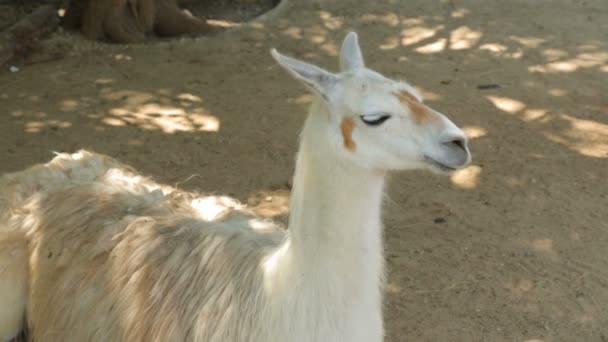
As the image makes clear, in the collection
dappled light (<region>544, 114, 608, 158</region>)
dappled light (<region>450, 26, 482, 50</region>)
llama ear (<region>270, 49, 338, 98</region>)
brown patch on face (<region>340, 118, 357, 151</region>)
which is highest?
llama ear (<region>270, 49, 338, 98</region>)

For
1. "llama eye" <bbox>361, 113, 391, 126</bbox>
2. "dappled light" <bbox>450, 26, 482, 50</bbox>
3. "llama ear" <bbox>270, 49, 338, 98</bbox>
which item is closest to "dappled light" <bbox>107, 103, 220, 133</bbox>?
"dappled light" <bbox>450, 26, 482, 50</bbox>

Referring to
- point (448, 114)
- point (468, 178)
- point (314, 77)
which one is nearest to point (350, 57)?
point (314, 77)

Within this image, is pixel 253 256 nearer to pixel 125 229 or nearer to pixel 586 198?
pixel 125 229

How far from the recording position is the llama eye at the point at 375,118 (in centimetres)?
261

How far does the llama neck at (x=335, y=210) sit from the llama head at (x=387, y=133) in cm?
4

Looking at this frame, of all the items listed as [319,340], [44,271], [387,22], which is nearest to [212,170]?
[44,271]

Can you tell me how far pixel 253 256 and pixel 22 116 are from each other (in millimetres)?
4100

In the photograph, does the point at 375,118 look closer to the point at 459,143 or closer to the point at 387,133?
the point at 387,133

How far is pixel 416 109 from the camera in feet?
8.66

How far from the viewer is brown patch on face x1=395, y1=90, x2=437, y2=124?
2.62 meters

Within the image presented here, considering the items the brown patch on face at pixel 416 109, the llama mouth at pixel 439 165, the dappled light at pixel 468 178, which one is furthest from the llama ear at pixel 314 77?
the dappled light at pixel 468 178

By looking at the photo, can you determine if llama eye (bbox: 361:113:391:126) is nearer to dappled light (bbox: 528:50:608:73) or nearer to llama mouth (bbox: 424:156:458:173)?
llama mouth (bbox: 424:156:458:173)

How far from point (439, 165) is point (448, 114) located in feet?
13.1

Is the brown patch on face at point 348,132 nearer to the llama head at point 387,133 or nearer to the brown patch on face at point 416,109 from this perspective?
the llama head at point 387,133
